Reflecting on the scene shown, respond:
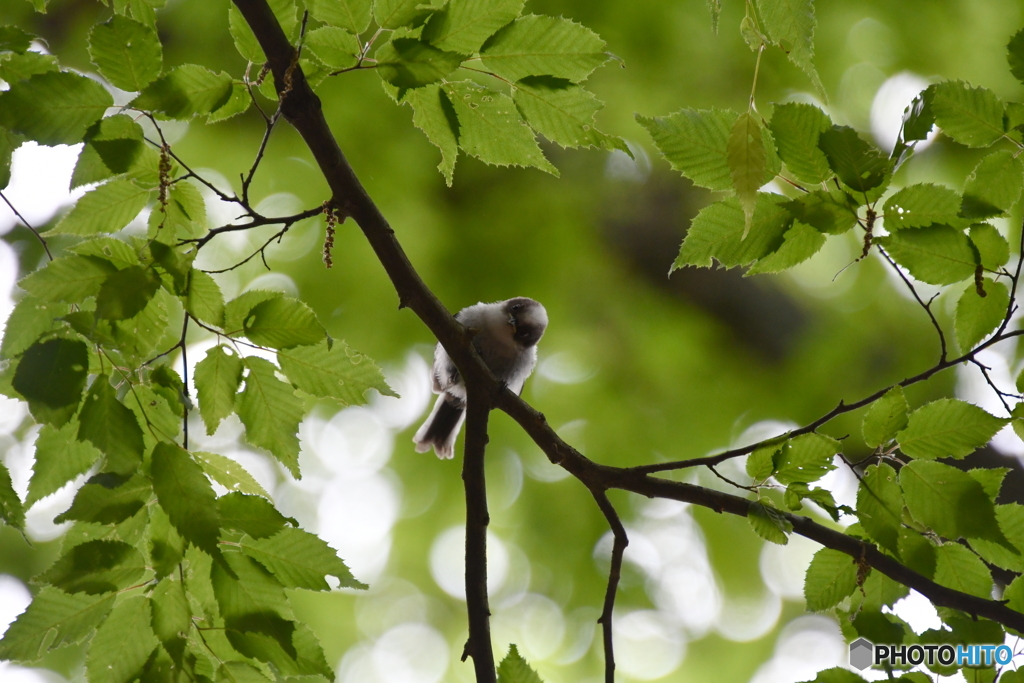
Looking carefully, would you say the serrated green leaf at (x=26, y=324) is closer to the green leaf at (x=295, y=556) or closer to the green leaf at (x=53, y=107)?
the green leaf at (x=53, y=107)

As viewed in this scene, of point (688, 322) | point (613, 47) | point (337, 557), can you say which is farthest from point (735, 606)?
point (337, 557)

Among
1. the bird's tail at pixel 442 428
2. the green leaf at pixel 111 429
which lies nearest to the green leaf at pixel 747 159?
the green leaf at pixel 111 429

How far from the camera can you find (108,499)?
144cm

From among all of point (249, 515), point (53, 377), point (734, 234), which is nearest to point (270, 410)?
point (249, 515)

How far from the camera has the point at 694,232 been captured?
57.2 inches

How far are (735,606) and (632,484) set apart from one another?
178 inches

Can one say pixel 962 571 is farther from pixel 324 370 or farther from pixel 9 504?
pixel 9 504

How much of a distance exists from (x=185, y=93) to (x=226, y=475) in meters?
0.85

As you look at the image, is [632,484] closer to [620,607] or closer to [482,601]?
[482,601]

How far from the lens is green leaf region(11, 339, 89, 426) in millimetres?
1386

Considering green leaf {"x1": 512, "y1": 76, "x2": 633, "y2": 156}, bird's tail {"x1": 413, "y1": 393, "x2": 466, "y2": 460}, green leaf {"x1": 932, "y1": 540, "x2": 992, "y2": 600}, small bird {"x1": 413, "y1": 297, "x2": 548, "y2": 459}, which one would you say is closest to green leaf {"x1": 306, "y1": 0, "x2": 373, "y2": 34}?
green leaf {"x1": 512, "y1": 76, "x2": 633, "y2": 156}

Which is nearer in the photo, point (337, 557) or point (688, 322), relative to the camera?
point (337, 557)

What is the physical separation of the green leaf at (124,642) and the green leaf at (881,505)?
150 cm

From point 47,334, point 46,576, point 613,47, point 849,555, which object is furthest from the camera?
point 613,47
